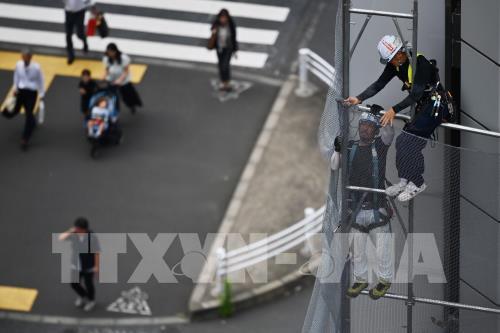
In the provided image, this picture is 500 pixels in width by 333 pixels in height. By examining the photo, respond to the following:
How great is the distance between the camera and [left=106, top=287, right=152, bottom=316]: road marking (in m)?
26.4

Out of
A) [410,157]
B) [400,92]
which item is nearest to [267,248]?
[400,92]

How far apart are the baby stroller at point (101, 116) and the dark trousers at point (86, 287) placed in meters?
4.15

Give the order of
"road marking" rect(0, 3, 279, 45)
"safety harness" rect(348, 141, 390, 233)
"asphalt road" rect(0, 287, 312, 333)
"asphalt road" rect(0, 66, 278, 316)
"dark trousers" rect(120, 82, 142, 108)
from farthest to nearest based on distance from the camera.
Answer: "road marking" rect(0, 3, 279, 45) < "dark trousers" rect(120, 82, 142, 108) < "asphalt road" rect(0, 66, 278, 316) < "asphalt road" rect(0, 287, 312, 333) < "safety harness" rect(348, 141, 390, 233)

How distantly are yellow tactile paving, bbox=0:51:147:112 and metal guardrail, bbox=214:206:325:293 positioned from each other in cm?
664

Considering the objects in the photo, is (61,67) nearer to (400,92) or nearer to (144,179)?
(144,179)

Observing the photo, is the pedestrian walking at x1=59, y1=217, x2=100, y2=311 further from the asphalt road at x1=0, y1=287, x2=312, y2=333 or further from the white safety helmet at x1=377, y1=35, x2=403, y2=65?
the white safety helmet at x1=377, y1=35, x2=403, y2=65

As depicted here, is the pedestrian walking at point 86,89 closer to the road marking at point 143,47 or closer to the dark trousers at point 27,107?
the dark trousers at point 27,107

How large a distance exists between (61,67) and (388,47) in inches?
665

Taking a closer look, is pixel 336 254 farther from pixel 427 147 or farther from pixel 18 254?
pixel 18 254

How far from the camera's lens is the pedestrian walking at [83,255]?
2519 cm

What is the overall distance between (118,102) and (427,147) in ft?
44.4

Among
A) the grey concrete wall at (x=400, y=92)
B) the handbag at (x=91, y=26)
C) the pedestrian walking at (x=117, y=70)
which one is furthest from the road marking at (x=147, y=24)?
the grey concrete wall at (x=400, y=92)

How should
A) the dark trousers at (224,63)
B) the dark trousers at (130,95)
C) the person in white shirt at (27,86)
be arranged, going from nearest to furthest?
1. the person in white shirt at (27,86)
2. the dark trousers at (130,95)
3. the dark trousers at (224,63)

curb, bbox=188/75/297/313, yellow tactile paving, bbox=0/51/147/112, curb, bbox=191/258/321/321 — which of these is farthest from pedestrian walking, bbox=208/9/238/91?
curb, bbox=191/258/321/321
